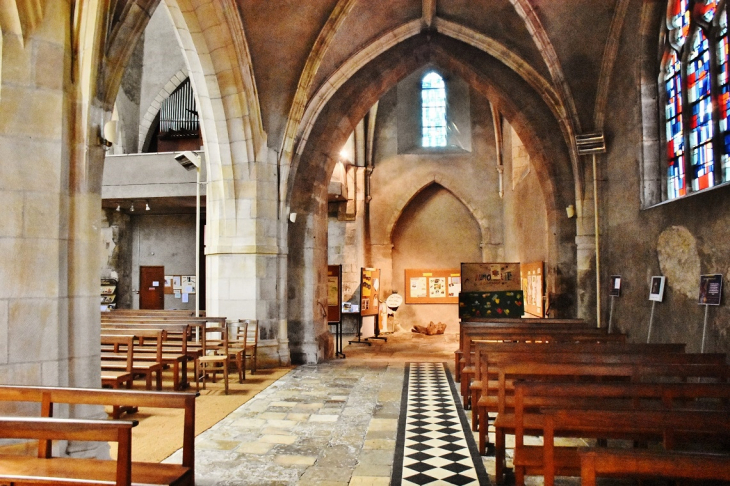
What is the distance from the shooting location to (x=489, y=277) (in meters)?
10.6

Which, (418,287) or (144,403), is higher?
(418,287)

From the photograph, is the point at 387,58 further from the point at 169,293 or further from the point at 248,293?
the point at 169,293

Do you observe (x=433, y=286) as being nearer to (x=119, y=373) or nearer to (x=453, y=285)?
(x=453, y=285)

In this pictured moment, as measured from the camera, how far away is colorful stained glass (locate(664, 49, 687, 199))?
258 inches

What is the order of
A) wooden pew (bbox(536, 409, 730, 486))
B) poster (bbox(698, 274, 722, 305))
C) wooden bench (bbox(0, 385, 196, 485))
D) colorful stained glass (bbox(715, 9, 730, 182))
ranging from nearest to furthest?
wooden pew (bbox(536, 409, 730, 486)) < wooden bench (bbox(0, 385, 196, 485)) < poster (bbox(698, 274, 722, 305)) < colorful stained glass (bbox(715, 9, 730, 182))

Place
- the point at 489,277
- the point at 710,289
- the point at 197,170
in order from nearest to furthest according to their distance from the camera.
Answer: the point at 710,289
the point at 489,277
the point at 197,170

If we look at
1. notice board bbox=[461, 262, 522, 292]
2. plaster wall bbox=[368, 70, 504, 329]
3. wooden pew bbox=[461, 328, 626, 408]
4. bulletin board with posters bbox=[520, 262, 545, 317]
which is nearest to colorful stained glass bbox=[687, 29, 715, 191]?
wooden pew bbox=[461, 328, 626, 408]

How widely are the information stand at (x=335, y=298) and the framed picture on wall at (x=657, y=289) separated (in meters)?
5.63

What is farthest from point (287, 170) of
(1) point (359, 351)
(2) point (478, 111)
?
(2) point (478, 111)

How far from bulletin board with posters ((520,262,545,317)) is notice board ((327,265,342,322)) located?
3.88 meters

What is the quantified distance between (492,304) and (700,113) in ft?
16.0

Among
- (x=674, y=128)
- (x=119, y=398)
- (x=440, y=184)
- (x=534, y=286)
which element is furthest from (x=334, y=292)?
(x=119, y=398)

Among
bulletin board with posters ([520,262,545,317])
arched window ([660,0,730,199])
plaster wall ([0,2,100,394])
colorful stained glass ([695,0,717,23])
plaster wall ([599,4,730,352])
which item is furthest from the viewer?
bulletin board with posters ([520,262,545,317])

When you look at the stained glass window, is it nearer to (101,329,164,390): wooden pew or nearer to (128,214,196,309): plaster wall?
(128,214,196,309): plaster wall
